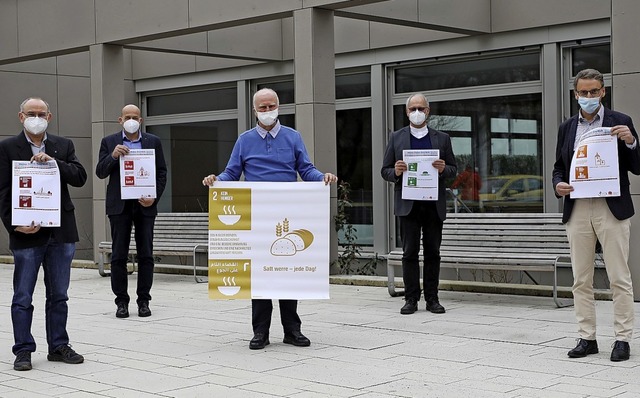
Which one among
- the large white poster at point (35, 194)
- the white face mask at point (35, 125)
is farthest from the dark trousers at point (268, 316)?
the white face mask at point (35, 125)

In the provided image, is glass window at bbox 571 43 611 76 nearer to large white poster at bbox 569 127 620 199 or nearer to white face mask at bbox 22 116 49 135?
large white poster at bbox 569 127 620 199

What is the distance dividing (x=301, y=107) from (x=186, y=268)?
3.04 metres

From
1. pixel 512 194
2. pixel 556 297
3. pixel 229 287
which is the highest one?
pixel 512 194

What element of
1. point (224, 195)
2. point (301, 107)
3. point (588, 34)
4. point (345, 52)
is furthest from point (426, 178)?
point (345, 52)

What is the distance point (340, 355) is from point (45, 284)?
2.38 meters

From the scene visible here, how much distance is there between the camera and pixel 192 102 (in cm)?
2023

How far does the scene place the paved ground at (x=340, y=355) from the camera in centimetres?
693

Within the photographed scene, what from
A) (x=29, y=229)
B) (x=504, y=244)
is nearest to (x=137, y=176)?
(x=29, y=229)

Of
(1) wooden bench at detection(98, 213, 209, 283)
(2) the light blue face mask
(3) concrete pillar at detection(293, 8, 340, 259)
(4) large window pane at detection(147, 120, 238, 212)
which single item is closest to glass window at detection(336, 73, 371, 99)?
(4) large window pane at detection(147, 120, 238, 212)

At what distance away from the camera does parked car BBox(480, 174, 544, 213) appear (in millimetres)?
15117

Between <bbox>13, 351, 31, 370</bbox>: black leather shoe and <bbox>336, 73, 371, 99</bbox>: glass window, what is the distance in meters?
10.1

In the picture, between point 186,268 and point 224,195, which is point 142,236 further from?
point 186,268

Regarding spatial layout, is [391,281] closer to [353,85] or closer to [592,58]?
[592,58]

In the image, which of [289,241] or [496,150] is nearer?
[289,241]
